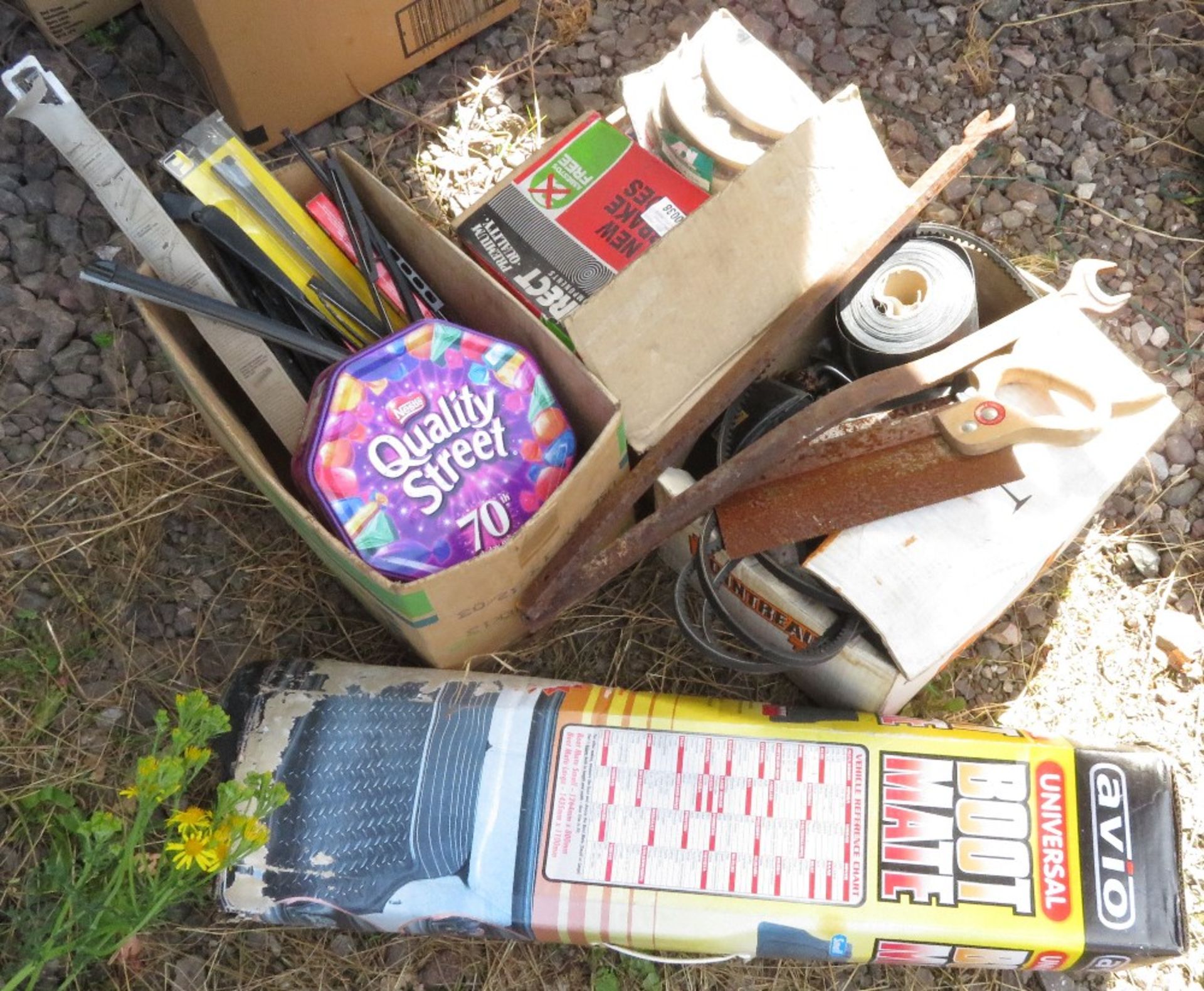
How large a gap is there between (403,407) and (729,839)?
2.25 feet

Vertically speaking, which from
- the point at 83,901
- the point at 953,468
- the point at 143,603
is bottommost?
the point at 953,468

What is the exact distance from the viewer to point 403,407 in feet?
4.48

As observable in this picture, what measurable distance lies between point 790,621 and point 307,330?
0.79m

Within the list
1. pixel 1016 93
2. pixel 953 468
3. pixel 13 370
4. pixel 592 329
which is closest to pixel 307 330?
pixel 592 329

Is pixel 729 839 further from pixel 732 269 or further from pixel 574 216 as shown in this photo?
pixel 574 216

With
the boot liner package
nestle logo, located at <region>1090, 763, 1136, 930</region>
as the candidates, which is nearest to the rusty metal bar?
the boot liner package

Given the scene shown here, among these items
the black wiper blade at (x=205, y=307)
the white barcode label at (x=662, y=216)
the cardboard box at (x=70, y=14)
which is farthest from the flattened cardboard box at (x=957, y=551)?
the cardboard box at (x=70, y=14)

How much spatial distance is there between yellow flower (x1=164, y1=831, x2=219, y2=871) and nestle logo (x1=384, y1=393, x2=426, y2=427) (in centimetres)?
54

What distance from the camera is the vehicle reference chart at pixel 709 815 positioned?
1306 mm

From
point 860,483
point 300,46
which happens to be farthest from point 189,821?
point 300,46

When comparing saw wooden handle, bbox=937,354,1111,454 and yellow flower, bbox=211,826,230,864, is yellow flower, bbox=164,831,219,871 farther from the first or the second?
saw wooden handle, bbox=937,354,1111,454

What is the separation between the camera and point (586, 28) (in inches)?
81.1

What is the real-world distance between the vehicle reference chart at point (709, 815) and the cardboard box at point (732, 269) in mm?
419

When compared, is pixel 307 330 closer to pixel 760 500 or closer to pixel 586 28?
pixel 760 500
